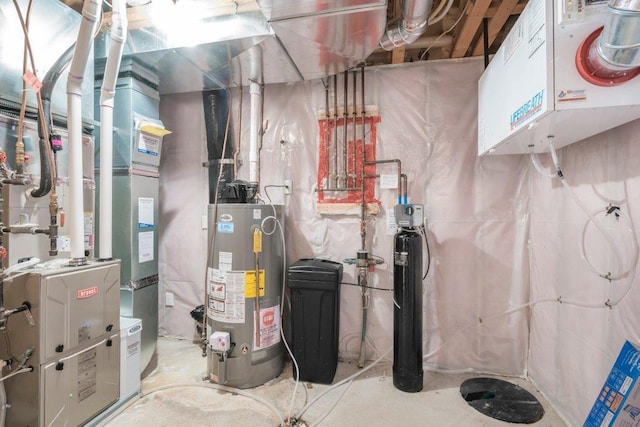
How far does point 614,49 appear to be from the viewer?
0.98 m

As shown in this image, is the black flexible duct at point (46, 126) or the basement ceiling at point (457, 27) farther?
the basement ceiling at point (457, 27)

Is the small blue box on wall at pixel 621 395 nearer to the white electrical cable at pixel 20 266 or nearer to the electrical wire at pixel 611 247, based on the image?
the electrical wire at pixel 611 247

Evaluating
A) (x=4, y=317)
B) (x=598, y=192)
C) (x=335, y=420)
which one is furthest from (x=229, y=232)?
(x=598, y=192)

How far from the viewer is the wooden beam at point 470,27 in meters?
1.68

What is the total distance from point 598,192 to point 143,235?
2994 mm

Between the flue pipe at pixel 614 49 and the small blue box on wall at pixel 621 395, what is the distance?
3.75 feet

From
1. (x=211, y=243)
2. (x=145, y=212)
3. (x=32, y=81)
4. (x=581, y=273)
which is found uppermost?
(x=32, y=81)

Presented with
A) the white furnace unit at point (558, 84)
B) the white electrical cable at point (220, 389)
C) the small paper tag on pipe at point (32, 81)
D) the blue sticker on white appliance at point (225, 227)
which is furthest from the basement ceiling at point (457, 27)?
the white electrical cable at point (220, 389)

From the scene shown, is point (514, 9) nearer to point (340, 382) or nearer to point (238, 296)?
point (238, 296)

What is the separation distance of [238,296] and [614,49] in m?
2.20

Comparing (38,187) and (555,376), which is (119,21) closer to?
(38,187)

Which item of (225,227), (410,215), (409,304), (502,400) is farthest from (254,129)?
(502,400)

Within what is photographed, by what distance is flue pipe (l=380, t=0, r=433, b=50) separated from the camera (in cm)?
153

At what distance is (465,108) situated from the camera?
7.46 feet
